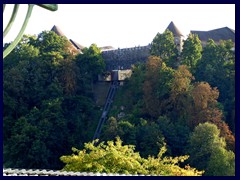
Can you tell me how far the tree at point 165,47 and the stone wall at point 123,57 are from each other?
2214 mm

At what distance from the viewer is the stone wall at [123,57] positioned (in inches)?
1086

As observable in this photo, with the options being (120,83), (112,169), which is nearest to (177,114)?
(120,83)

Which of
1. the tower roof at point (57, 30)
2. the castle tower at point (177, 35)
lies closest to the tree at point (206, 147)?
the castle tower at point (177, 35)

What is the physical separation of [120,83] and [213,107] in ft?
19.2

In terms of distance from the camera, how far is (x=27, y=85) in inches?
993

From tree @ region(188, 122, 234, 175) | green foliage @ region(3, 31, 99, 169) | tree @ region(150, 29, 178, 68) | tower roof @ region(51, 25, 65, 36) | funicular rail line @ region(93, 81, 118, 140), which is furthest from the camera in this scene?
tower roof @ region(51, 25, 65, 36)

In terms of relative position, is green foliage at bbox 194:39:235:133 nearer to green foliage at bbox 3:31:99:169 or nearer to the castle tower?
the castle tower

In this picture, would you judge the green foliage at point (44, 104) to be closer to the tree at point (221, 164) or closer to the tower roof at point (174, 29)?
the tower roof at point (174, 29)

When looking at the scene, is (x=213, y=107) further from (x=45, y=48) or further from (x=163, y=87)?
(x=45, y=48)

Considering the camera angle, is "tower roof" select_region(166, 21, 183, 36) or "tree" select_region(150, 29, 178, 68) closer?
"tree" select_region(150, 29, 178, 68)

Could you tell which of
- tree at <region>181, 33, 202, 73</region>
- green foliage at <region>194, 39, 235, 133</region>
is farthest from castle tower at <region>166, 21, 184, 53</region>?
green foliage at <region>194, 39, 235, 133</region>

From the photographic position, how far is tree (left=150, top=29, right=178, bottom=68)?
25.0 m

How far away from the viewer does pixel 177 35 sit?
89.7 feet

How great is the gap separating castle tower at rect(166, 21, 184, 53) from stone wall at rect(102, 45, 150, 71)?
1461mm
